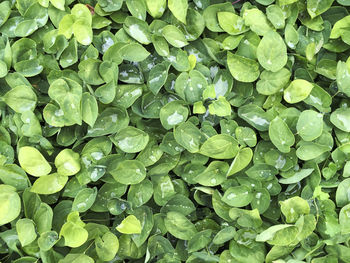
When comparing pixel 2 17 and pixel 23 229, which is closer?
pixel 23 229

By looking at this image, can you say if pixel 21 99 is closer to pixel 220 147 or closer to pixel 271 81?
pixel 220 147

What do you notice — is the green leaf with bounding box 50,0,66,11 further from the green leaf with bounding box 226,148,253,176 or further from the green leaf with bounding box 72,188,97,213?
the green leaf with bounding box 226,148,253,176

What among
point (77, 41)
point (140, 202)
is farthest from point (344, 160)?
point (77, 41)

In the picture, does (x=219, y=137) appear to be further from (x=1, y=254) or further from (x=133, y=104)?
(x=1, y=254)

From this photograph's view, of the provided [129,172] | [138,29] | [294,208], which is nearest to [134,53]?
[138,29]

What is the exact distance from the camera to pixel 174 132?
3.09 ft

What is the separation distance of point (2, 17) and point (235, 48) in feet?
2.01

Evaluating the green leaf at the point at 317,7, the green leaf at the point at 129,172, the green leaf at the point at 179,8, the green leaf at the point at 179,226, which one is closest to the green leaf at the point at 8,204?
the green leaf at the point at 129,172

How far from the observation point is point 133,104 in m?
0.98

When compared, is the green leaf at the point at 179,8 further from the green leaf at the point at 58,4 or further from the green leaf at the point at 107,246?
the green leaf at the point at 107,246

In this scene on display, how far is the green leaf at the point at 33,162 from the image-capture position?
903mm

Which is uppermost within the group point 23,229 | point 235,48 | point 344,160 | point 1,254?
point 235,48

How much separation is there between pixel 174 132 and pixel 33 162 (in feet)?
1.12

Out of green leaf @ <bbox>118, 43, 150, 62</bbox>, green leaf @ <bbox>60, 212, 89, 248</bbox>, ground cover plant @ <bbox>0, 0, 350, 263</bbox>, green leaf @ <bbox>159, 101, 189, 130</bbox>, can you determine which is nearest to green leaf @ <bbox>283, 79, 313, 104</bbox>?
ground cover plant @ <bbox>0, 0, 350, 263</bbox>
